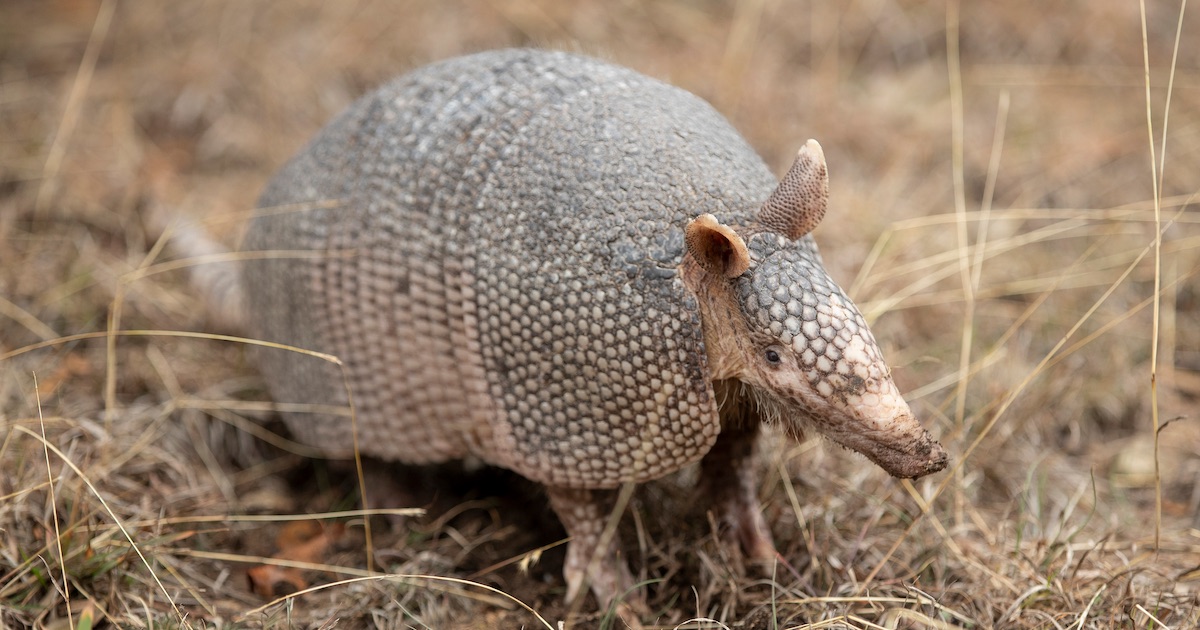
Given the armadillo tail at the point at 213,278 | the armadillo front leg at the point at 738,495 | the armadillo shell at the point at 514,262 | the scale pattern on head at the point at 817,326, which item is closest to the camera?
the scale pattern on head at the point at 817,326

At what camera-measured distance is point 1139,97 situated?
7.57 m

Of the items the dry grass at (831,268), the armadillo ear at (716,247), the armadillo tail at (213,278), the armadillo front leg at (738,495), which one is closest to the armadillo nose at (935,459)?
the dry grass at (831,268)

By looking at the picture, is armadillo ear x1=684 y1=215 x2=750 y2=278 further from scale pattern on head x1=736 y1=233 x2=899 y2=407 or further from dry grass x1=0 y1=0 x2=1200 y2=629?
dry grass x1=0 y1=0 x2=1200 y2=629

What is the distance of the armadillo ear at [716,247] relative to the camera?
9.70ft

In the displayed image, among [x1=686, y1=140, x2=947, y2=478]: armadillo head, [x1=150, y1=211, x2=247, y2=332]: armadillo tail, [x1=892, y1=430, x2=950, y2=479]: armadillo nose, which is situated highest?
[x1=686, y1=140, x2=947, y2=478]: armadillo head

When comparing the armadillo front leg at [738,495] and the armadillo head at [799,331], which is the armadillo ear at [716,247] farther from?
the armadillo front leg at [738,495]

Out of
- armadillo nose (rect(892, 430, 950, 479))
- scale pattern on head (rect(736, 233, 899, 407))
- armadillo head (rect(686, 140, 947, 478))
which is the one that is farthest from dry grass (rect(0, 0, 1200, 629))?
scale pattern on head (rect(736, 233, 899, 407))

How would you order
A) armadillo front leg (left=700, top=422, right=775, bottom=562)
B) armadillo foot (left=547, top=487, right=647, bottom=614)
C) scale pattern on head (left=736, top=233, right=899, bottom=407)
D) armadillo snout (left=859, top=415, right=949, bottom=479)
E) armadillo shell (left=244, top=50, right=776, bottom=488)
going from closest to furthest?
1. scale pattern on head (left=736, top=233, right=899, bottom=407)
2. armadillo snout (left=859, top=415, right=949, bottom=479)
3. armadillo shell (left=244, top=50, right=776, bottom=488)
4. armadillo foot (left=547, top=487, right=647, bottom=614)
5. armadillo front leg (left=700, top=422, right=775, bottom=562)

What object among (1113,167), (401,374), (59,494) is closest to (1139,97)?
(1113,167)

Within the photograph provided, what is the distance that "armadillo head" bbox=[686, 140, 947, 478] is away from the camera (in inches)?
117

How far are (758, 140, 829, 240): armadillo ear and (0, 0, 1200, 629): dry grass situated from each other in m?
1.24

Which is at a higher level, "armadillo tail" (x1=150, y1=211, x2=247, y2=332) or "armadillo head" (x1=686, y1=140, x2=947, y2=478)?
"armadillo head" (x1=686, y1=140, x2=947, y2=478)

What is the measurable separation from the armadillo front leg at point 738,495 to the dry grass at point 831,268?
118mm

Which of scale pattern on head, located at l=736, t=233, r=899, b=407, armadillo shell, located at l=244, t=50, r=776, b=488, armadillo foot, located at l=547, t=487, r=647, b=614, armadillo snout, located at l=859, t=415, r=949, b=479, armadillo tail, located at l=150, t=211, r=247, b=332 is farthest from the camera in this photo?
armadillo tail, located at l=150, t=211, r=247, b=332
